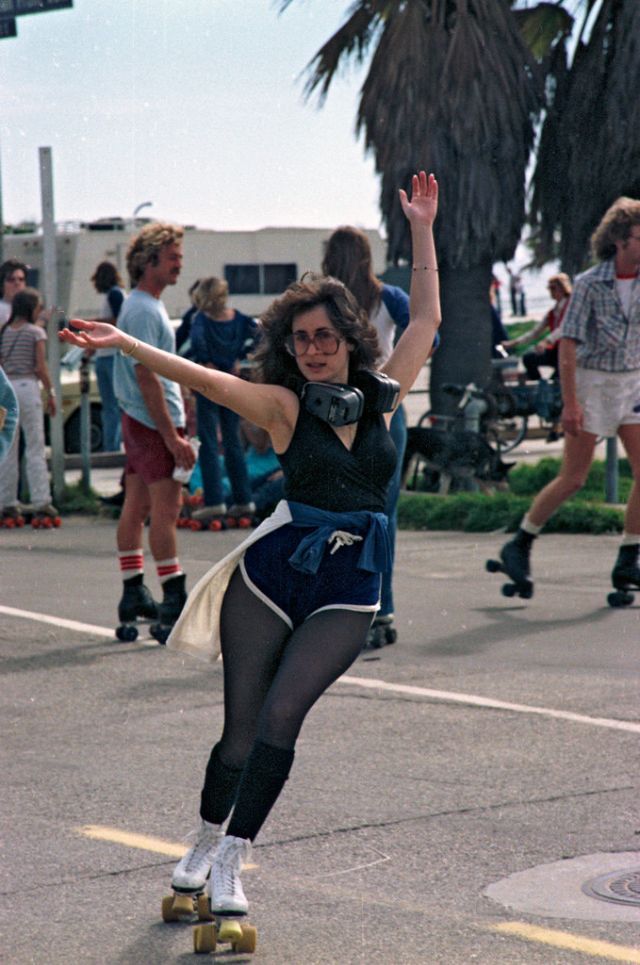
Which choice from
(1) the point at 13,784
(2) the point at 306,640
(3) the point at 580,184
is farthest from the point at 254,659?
(3) the point at 580,184

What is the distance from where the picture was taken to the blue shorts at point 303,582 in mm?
4500

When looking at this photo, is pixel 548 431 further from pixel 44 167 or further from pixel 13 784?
pixel 13 784

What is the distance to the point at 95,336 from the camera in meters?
4.49

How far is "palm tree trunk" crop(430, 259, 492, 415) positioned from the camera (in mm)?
17219

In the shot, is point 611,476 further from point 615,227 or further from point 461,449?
point 615,227

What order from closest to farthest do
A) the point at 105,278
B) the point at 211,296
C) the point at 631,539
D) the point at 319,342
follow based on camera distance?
the point at 319,342, the point at 631,539, the point at 211,296, the point at 105,278

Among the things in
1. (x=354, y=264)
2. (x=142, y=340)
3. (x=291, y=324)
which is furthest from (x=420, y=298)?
(x=142, y=340)

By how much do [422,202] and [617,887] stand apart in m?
2.05

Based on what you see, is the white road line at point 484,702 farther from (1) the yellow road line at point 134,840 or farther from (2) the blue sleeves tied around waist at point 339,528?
(2) the blue sleeves tied around waist at point 339,528

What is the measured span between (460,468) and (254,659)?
10587 mm

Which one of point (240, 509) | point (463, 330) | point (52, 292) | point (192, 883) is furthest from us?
point (463, 330)

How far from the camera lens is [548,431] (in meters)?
22.2

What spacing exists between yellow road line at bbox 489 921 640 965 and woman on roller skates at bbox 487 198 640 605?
505 cm

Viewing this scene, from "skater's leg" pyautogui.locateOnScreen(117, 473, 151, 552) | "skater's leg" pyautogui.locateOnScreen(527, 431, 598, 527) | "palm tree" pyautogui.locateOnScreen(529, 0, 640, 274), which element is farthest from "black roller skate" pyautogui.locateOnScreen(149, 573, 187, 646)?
"palm tree" pyautogui.locateOnScreen(529, 0, 640, 274)
